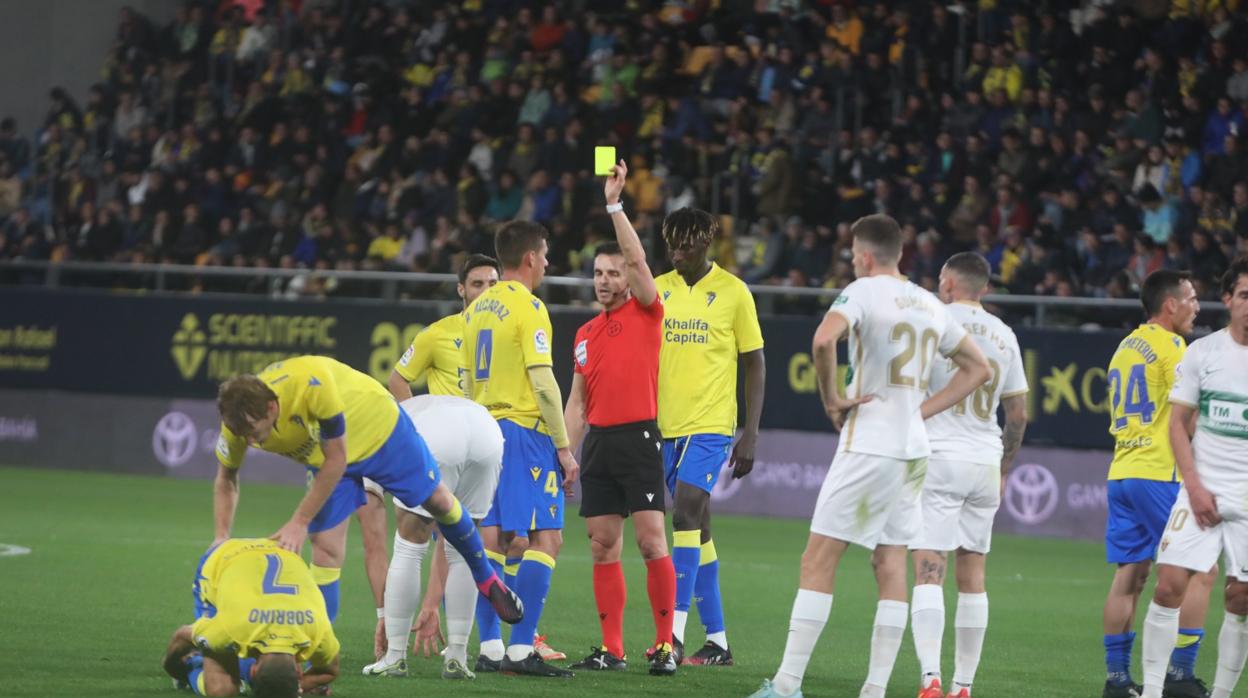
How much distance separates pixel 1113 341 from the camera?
59.6ft

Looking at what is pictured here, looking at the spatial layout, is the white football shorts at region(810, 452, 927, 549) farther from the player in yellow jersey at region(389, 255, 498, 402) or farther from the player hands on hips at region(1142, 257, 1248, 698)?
the player in yellow jersey at region(389, 255, 498, 402)

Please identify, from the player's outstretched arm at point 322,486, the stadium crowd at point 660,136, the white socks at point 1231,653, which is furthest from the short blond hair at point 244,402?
the stadium crowd at point 660,136

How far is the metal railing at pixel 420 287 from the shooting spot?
18500 millimetres

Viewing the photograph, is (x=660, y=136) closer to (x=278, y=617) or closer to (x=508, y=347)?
(x=508, y=347)

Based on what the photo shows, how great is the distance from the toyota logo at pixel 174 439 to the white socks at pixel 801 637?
1590 cm

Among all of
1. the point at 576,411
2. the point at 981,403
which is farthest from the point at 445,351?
the point at 981,403

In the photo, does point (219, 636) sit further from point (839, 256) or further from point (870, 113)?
point (870, 113)

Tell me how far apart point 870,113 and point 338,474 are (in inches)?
646

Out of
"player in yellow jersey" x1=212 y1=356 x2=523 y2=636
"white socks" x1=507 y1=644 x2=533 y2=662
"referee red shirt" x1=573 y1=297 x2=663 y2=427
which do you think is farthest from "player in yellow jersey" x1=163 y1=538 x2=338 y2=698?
"referee red shirt" x1=573 y1=297 x2=663 y2=427

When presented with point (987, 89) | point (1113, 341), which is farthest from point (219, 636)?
point (987, 89)

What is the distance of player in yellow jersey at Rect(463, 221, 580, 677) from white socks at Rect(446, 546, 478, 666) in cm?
31

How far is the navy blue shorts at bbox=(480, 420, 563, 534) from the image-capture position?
9.27m

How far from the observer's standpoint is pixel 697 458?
390 inches

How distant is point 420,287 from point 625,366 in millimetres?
12807
